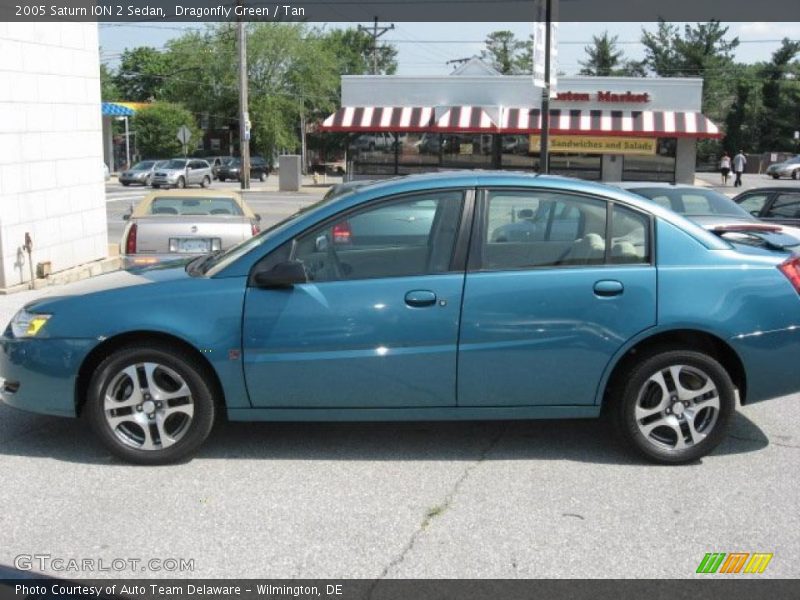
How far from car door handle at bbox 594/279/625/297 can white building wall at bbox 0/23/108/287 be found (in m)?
7.74

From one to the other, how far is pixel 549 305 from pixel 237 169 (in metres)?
49.6

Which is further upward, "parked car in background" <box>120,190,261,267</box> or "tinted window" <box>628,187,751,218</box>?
"tinted window" <box>628,187,751,218</box>

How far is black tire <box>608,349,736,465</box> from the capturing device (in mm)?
4883

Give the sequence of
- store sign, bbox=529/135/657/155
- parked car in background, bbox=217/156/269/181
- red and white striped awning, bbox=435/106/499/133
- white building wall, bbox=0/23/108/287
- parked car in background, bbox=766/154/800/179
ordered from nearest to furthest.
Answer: white building wall, bbox=0/23/108/287 < red and white striped awning, bbox=435/106/499/133 < store sign, bbox=529/135/657/155 < parked car in background, bbox=217/156/269/181 < parked car in background, bbox=766/154/800/179

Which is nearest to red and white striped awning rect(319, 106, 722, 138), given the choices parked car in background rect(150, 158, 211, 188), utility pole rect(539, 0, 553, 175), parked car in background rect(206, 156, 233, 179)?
parked car in background rect(150, 158, 211, 188)

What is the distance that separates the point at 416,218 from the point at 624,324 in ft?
4.43

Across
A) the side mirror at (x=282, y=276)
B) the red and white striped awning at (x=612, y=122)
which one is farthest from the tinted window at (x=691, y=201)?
the red and white striped awning at (x=612, y=122)

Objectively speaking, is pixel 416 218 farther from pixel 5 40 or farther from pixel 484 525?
pixel 5 40

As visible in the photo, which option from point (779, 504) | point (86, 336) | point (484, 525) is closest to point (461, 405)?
point (484, 525)

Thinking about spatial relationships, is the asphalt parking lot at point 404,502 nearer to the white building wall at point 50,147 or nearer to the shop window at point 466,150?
the white building wall at point 50,147

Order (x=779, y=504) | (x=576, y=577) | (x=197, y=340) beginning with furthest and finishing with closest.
→ (x=197, y=340)
(x=779, y=504)
(x=576, y=577)

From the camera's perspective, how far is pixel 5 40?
9875 millimetres

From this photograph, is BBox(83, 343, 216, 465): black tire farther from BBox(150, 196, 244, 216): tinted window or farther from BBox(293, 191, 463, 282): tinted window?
BBox(150, 196, 244, 216): tinted window

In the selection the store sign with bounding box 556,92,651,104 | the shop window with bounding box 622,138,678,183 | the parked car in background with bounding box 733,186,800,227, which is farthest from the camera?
the store sign with bounding box 556,92,651,104
